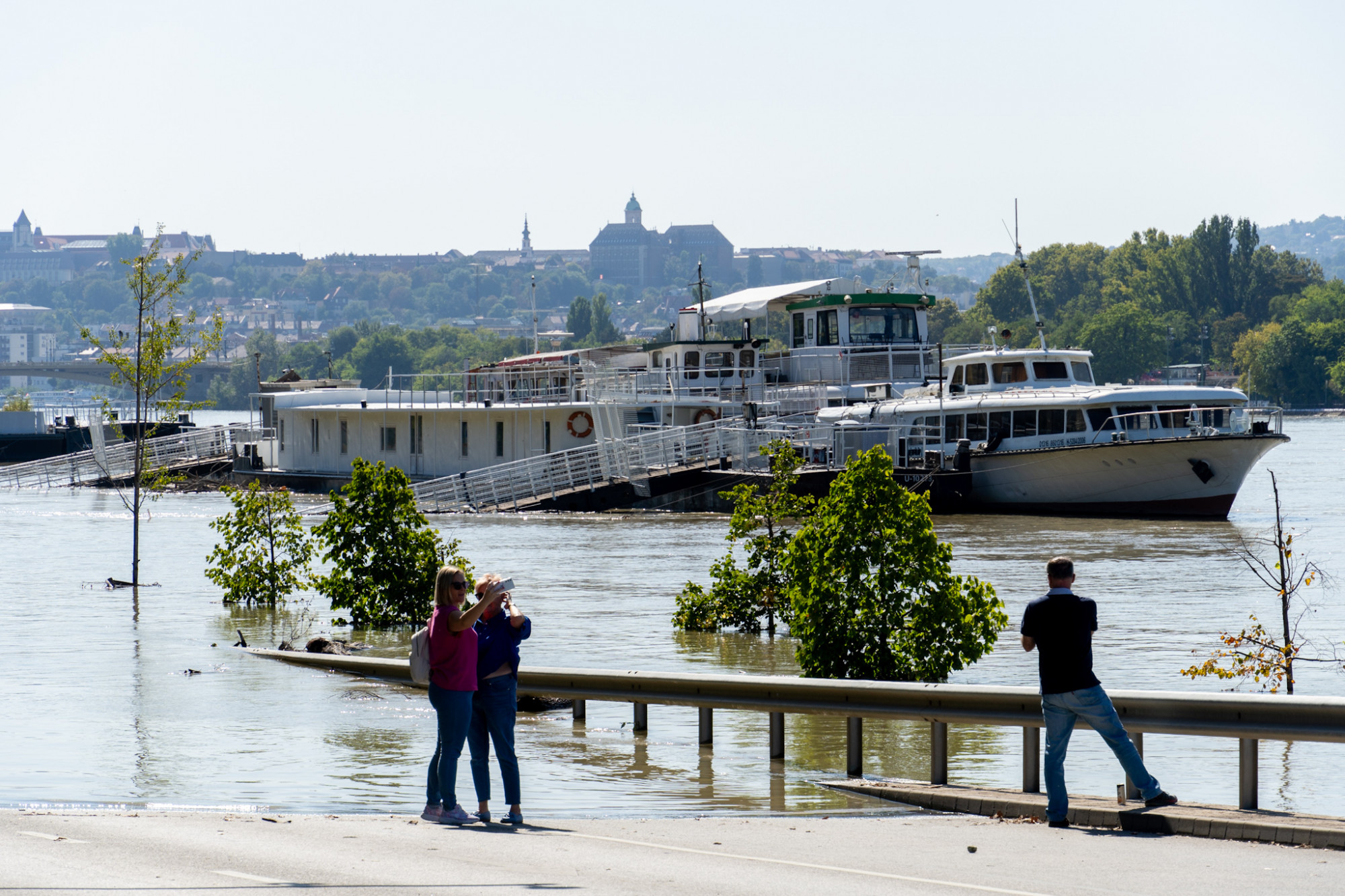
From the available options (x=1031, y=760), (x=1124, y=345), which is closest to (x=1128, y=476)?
(x=1031, y=760)

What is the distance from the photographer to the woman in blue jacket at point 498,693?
9523 mm

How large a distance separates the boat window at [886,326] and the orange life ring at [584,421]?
9.03 meters

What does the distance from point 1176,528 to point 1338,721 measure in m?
30.4

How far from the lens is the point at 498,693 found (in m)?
9.60

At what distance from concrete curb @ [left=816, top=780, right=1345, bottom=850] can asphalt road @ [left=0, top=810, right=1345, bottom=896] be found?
13 centimetres

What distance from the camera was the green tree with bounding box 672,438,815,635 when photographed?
19281mm

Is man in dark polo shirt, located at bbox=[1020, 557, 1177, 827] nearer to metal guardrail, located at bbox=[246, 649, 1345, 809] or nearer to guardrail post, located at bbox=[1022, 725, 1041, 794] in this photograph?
metal guardrail, located at bbox=[246, 649, 1345, 809]

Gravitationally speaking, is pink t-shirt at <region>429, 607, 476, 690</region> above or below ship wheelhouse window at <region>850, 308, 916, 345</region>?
below

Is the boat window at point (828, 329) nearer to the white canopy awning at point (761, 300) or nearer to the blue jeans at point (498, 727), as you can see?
the white canopy awning at point (761, 300)

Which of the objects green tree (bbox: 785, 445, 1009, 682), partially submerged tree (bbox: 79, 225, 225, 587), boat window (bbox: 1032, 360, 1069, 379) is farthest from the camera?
boat window (bbox: 1032, 360, 1069, 379)

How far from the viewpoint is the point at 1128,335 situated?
6412 inches

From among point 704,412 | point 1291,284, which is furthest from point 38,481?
point 1291,284

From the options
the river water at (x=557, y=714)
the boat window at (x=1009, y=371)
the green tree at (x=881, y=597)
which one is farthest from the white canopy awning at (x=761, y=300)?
the green tree at (x=881, y=597)

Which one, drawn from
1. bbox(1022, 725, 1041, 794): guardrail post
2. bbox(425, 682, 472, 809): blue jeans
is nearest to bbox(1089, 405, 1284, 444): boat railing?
bbox(1022, 725, 1041, 794): guardrail post
